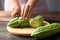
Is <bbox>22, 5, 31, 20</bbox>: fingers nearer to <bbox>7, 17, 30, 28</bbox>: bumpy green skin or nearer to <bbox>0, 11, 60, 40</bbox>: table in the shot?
<bbox>7, 17, 30, 28</bbox>: bumpy green skin

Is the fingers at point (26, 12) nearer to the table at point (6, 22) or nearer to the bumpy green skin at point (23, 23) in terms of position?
the bumpy green skin at point (23, 23)

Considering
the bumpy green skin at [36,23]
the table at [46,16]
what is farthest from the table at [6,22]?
the bumpy green skin at [36,23]

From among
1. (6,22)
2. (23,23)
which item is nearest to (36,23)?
(23,23)

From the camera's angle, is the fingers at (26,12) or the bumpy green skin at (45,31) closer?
the bumpy green skin at (45,31)

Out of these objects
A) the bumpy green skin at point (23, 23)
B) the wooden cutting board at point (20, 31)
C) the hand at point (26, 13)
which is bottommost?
the wooden cutting board at point (20, 31)

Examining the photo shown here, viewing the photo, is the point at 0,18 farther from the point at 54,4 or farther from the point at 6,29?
the point at 54,4

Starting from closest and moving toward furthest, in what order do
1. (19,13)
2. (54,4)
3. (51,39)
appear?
(51,39) → (19,13) → (54,4)

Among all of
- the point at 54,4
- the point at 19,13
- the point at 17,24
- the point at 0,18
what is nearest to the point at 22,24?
the point at 17,24

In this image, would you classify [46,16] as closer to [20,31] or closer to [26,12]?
[26,12]

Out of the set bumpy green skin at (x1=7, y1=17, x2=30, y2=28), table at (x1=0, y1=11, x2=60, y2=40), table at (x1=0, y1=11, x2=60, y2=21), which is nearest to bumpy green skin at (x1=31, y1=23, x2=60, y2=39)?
table at (x1=0, y1=11, x2=60, y2=40)

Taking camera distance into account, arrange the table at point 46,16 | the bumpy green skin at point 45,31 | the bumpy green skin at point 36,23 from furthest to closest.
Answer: the table at point 46,16, the bumpy green skin at point 36,23, the bumpy green skin at point 45,31

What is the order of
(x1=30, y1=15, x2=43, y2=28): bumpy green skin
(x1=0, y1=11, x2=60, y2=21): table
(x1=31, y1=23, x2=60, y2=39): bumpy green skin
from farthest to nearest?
1. (x1=0, y1=11, x2=60, y2=21): table
2. (x1=30, y1=15, x2=43, y2=28): bumpy green skin
3. (x1=31, y1=23, x2=60, y2=39): bumpy green skin
